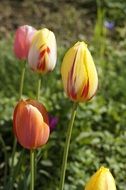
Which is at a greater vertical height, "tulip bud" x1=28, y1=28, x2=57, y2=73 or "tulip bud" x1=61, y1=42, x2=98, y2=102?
"tulip bud" x1=28, y1=28, x2=57, y2=73

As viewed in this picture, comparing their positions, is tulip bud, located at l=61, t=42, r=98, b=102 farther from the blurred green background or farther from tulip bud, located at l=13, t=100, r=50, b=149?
the blurred green background

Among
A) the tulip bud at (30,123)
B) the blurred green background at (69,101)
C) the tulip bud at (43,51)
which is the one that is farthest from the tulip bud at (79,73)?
the blurred green background at (69,101)

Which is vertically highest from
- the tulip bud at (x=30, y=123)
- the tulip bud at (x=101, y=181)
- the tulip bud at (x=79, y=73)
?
the tulip bud at (x=79, y=73)

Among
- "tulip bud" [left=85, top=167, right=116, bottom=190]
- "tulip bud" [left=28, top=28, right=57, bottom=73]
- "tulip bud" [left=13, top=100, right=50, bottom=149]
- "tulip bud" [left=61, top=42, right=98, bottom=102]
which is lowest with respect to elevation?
"tulip bud" [left=85, top=167, right=116, bottom=190]

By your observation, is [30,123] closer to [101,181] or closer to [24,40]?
[101,181]

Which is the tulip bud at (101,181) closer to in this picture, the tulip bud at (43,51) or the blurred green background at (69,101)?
the tulip bud at (43,51)

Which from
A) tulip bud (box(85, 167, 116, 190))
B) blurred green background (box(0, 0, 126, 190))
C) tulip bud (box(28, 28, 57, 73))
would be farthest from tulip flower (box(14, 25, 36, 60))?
tulip bud (box(85, 167, 116, 190))

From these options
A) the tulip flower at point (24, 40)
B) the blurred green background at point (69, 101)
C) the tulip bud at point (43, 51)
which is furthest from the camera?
the blurred green background at point (69, 101)
